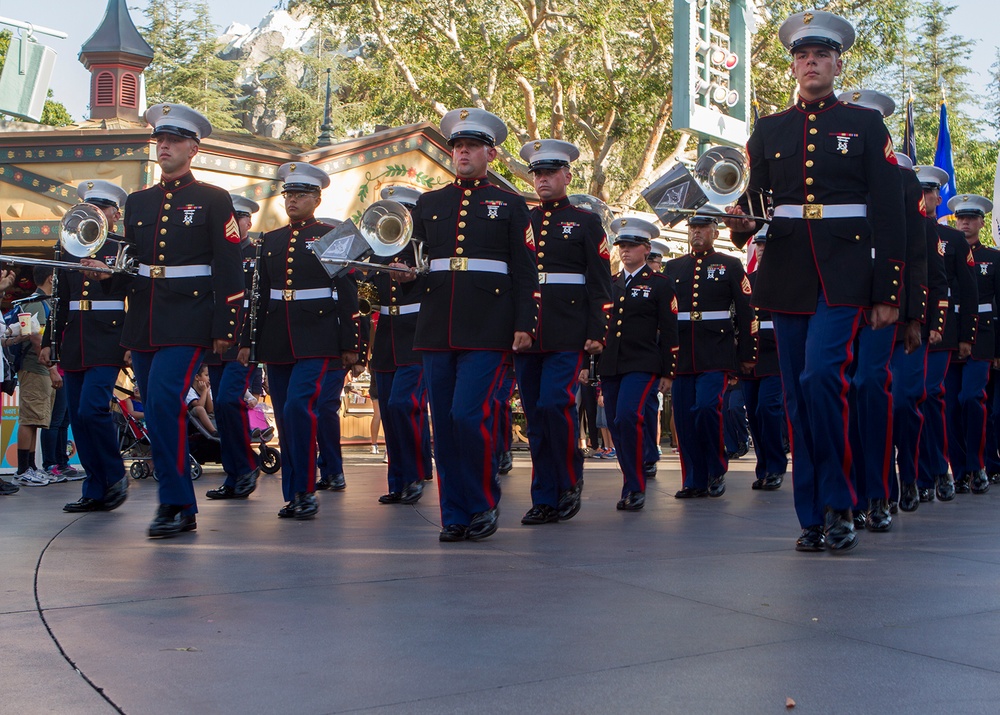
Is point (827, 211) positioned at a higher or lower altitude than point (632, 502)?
higher

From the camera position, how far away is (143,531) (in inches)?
281

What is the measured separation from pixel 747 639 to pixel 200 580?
2.32 metres

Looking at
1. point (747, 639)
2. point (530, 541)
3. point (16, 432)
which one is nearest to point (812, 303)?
point (530, 541)

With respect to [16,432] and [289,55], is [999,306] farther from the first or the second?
[289,55]

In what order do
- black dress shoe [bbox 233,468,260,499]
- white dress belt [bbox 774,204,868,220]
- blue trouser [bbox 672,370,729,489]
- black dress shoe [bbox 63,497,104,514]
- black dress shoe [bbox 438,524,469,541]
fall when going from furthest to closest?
blue trouser [bbox 672,370,729,489]
black dress shoe [bbox 233,468,260,499]
black dress shoe [bbox 63,497,104,514]
black dress shoe [bbox 438,524,469,541]
white dress belt [bbox 774,204,868,220]

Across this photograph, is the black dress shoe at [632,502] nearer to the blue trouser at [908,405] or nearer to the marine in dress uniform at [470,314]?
the blue trouser at [908,405]

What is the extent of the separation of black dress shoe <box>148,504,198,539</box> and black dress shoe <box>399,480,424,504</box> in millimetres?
2514

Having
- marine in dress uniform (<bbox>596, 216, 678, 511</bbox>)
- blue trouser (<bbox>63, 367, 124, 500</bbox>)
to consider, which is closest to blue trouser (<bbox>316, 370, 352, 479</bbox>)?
blue trouser (<bbox>63, 367, 124, 500</bbox>)

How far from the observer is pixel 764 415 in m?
11.2

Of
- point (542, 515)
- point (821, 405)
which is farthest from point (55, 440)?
point (821, 405)

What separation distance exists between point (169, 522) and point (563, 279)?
9.20 ft

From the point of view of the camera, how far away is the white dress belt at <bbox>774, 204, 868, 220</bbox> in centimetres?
604

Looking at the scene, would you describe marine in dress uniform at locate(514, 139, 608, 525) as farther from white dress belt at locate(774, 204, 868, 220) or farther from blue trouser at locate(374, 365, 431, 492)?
white dress belt at locate(774, 204, 868, 220)

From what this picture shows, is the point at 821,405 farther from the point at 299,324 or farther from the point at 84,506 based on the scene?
the point at 84,506
